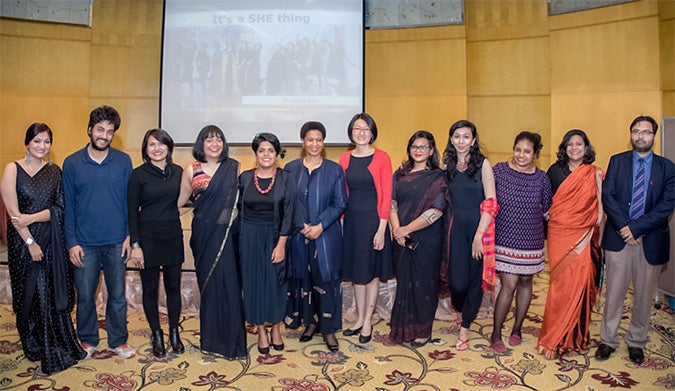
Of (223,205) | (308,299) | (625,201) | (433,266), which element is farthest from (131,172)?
(625,201)

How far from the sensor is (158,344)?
101 inches

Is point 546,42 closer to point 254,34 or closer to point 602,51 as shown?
point 602,51

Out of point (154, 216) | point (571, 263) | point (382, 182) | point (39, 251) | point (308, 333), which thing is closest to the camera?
point (39, 251)

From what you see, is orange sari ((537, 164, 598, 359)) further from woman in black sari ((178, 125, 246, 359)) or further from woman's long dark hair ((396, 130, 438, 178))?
woman in black sari ((178, 125, 246, 359))

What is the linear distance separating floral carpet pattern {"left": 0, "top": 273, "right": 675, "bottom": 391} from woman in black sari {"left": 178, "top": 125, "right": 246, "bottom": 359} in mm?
143

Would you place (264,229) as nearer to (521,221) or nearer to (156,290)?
(156,290)

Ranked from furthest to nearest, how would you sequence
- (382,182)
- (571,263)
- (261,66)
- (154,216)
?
(261,66)
(382,182)
(571,263)
(154,216)

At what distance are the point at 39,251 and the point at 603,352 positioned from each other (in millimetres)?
3086

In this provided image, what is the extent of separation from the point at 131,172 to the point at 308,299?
124 centimetres

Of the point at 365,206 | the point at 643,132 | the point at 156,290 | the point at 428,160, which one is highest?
the point at 643,132

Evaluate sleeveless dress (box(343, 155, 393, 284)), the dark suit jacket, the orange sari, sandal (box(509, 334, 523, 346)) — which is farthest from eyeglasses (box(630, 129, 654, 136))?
sleeveless dress (box(343, 155, 393, 284))

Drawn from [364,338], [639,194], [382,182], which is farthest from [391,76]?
[364,338]

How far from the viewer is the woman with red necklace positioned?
2.46 m

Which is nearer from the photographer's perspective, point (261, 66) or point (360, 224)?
point (360, 224)
